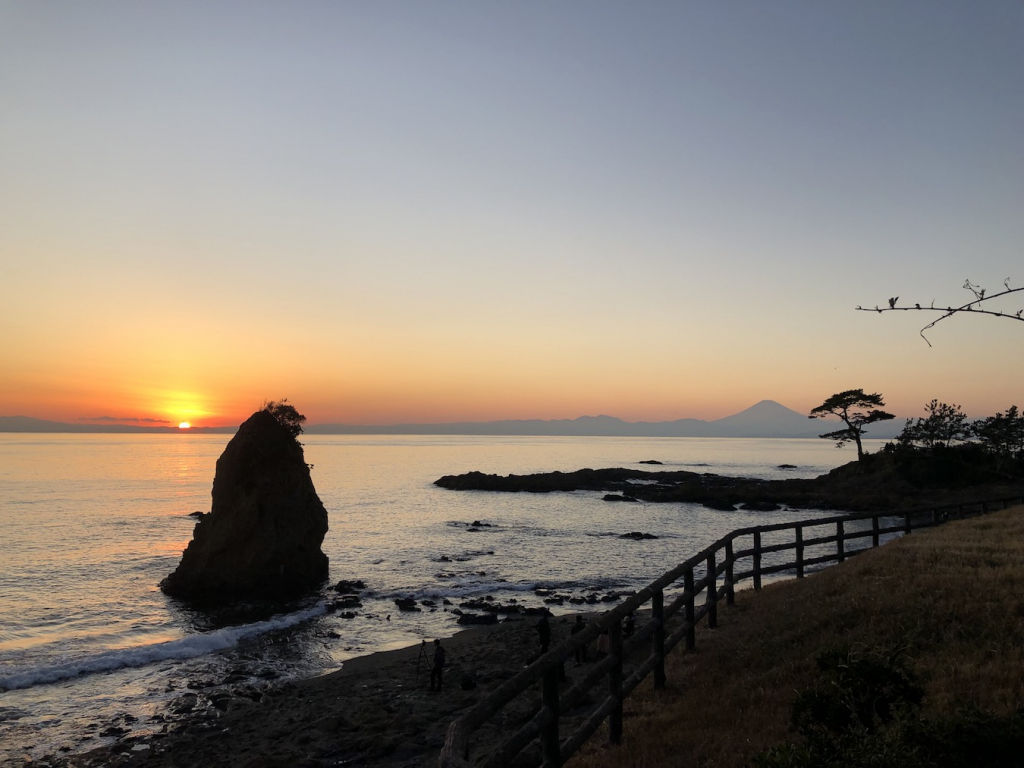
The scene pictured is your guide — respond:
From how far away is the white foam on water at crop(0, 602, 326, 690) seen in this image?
2103 centimetres

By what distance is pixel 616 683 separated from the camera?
785cm

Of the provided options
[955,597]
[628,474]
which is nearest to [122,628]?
[955,597]

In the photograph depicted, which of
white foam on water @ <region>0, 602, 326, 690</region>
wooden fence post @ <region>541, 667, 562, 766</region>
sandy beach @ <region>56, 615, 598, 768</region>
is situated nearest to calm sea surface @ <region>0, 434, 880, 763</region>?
white foam on water @ <region>0, 602, 326, 690</region>

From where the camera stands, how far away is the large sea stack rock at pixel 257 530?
107ft

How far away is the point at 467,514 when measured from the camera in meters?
69.4

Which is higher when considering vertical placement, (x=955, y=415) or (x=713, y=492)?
(x=955, y=415)

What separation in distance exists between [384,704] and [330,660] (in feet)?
21.1

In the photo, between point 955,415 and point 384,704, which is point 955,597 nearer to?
point 384,704

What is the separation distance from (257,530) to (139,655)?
417 inches

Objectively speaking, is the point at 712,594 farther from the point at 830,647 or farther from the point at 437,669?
the point at 437,669


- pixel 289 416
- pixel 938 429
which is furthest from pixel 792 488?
pixel 289 416

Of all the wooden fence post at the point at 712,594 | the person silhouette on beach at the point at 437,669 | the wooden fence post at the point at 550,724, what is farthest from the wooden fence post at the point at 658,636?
the person silhouette on beach at the point at 437,669

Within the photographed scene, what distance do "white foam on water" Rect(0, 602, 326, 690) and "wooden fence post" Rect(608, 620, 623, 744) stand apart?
68.5 ft

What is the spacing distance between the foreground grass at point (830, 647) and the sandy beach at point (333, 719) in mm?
5324
